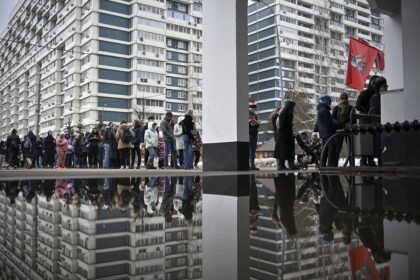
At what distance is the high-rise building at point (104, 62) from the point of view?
60.7 metres

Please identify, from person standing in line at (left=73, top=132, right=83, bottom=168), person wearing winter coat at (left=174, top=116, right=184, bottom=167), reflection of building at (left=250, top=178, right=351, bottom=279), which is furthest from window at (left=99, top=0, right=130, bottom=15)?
reflection of building at (left=250, top=178, right=351, bottom=279)

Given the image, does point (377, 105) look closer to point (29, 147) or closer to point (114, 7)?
point (29, 147)

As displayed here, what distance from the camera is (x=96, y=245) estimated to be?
1151 millimetres

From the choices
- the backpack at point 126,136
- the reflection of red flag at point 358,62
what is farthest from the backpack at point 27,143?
the reflection of red flag at point 358,62

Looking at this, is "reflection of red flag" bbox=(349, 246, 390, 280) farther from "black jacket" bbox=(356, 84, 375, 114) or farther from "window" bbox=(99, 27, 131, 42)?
"window" bbox=(99, 27, 131, 42)

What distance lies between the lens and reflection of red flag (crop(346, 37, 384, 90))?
10758 millimetres

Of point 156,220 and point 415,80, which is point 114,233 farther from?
point 415,80

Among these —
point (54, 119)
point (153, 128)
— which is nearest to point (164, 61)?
point (54, 119)

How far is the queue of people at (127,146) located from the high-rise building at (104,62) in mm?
40479

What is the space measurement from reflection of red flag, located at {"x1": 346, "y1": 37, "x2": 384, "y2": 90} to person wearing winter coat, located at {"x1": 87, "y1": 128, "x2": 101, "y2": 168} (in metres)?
9.06

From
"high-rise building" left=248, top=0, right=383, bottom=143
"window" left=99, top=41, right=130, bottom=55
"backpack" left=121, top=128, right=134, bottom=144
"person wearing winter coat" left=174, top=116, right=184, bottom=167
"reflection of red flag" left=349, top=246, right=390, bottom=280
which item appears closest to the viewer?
"reflection of red flag" left=349, top=246, right=390, bottom=280

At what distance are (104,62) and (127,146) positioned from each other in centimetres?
5351

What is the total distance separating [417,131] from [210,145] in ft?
11.7

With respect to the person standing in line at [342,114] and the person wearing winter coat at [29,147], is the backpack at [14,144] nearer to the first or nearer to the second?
the person wearing winter coat at [29,147]
